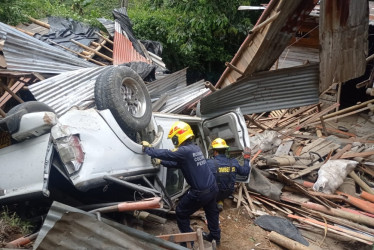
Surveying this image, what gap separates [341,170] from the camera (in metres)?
6.49

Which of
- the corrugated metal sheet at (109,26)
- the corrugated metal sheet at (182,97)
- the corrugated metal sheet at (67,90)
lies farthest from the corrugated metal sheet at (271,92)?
the corrugated metal sheet at (109,26)

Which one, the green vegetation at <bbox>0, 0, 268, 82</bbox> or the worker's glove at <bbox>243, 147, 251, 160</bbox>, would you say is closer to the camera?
the worker's glove at <bbox>243, 147, 251, 160</bbox>

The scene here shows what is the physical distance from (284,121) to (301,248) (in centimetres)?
619

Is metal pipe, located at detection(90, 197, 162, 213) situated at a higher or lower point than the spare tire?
lower

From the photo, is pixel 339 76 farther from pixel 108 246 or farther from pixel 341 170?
pixel 108 246

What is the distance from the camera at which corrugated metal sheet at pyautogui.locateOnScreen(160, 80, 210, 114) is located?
6.78 metres

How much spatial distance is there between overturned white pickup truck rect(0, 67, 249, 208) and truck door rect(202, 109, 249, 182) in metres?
1.38

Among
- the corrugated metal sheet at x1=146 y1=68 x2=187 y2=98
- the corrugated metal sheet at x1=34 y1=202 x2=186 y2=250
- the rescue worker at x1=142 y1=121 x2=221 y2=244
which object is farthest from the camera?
the corrugated metal sheet at x1=146 y1=68 x2=187 y2=98

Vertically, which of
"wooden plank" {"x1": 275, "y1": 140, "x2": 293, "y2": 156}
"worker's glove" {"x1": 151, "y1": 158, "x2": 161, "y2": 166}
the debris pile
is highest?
"worker's glove" {"x1": 151, "y1": 158, "x2": 161, "y2": 166}

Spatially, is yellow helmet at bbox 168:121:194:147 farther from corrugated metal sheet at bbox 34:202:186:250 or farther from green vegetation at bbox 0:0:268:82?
green vegetation at bbox 0:0:268:82

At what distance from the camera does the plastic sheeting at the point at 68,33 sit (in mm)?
8383

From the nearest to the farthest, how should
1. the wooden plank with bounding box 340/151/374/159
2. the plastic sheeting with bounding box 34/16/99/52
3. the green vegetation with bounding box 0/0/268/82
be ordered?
the wooden plank with bounding box 340/151/374/159 → the plastic sheeting with bounding box 34/16/99/52 → the green vegetation with bounding box 0/0/268/82

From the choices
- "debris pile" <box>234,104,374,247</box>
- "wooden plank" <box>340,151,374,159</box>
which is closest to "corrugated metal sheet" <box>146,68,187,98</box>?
"debris pile" <box>234,104,374,247</box>

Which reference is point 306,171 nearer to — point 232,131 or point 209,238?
point 232,131
